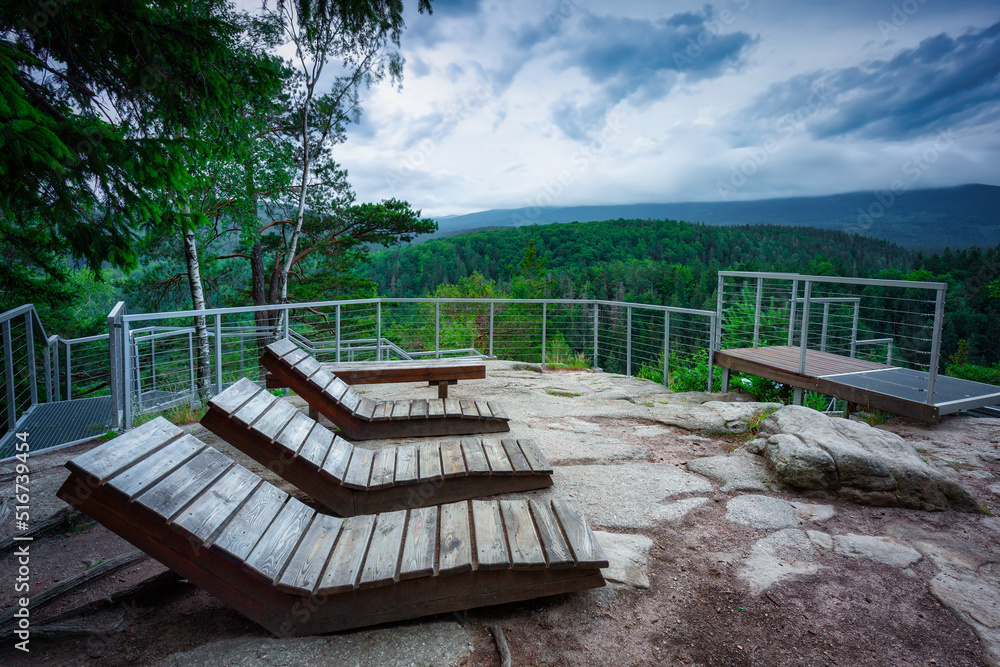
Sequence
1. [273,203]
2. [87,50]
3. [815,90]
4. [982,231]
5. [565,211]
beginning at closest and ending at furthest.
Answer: [87,50], [815,90], [273,203], [982,231], [565,211]

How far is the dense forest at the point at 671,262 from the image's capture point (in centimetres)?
2855

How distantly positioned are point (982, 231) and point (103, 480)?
127 feet

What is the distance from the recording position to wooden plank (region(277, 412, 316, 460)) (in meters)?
2.30

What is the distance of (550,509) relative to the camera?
202cm

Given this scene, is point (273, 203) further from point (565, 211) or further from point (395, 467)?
point (565, 211)

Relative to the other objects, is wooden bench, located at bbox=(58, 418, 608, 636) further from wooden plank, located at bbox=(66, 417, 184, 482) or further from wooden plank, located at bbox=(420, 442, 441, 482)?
wooden plank, located at bbox=(420, 442, 441, 482)

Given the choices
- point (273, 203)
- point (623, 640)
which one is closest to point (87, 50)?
point (623, 640)

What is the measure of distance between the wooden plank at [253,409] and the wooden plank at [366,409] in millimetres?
779

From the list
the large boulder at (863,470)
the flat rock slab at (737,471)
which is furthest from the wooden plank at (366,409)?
the large boulder at (863,470)

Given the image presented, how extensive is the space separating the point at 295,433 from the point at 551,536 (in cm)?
141

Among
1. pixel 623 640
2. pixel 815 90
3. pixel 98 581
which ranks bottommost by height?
pixel 98 581

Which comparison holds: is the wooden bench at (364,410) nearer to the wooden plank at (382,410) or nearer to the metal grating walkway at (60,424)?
the wooden plank at (382,410)

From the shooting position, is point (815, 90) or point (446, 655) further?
point (815, 90)

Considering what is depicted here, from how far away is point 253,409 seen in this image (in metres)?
2.41
